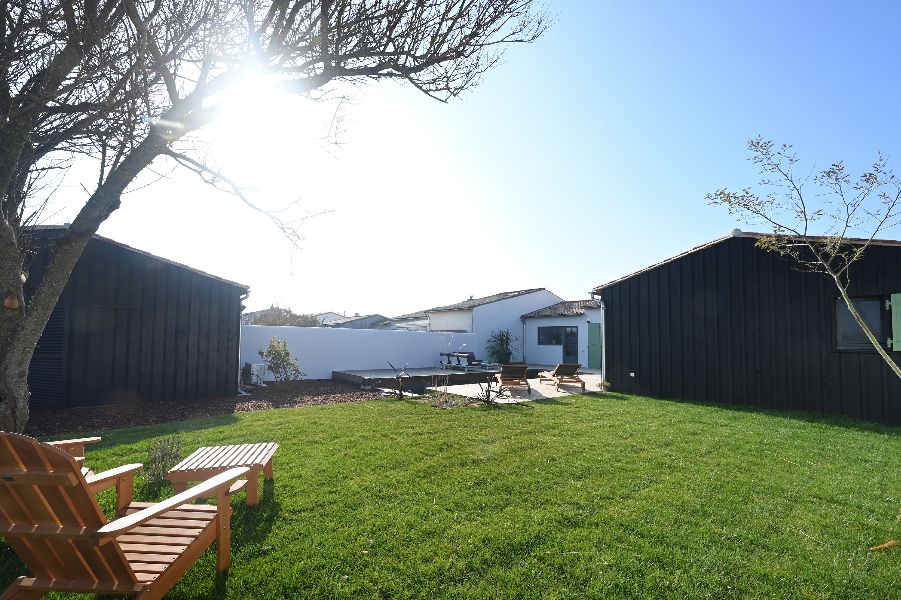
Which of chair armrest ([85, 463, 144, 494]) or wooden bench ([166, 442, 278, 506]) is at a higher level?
chair armrest ([85, 463, 144, 494])

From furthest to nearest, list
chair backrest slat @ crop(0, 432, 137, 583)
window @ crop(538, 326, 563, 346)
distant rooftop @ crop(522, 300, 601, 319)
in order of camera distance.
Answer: window @ crop(538, 326, 563, 346) → distant rooftop @ crop(522, 300, 601, 319) → chair backrest slat @ crop(0, 432, 137, 583)

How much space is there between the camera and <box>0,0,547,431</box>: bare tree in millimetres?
3447

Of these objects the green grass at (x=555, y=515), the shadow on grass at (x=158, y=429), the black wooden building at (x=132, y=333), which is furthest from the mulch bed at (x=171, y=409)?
the green grass at (x=555, y=515)

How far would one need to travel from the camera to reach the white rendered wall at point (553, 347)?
900 inches

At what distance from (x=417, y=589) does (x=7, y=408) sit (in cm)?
371

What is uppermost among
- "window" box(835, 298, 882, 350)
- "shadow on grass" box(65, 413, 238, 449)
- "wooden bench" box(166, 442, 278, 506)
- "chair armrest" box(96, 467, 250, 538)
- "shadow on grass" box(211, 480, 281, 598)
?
"window" box(835, 298, 882, 350)

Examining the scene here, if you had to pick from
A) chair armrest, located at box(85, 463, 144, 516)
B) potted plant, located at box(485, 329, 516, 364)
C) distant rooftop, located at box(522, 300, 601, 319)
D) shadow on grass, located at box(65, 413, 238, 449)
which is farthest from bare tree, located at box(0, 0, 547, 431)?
potted plant, located at box(485, 329, 516, 364)

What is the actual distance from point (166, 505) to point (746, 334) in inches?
491

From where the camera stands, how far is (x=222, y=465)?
4027 mm

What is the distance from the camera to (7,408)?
12.3 feet

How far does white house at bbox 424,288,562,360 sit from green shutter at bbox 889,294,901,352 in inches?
680

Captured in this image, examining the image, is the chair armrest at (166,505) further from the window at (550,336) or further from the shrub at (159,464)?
the window at (550,336)

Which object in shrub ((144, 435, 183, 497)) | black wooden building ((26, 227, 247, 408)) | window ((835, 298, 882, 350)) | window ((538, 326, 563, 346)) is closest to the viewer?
shrub ((144, 435, 183, 497))

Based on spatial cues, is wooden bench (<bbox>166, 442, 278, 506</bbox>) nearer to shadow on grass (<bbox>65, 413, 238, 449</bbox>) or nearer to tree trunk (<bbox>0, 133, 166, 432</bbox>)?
tree trunk (<bbox>0, 133, 166, 432</bbox>)
